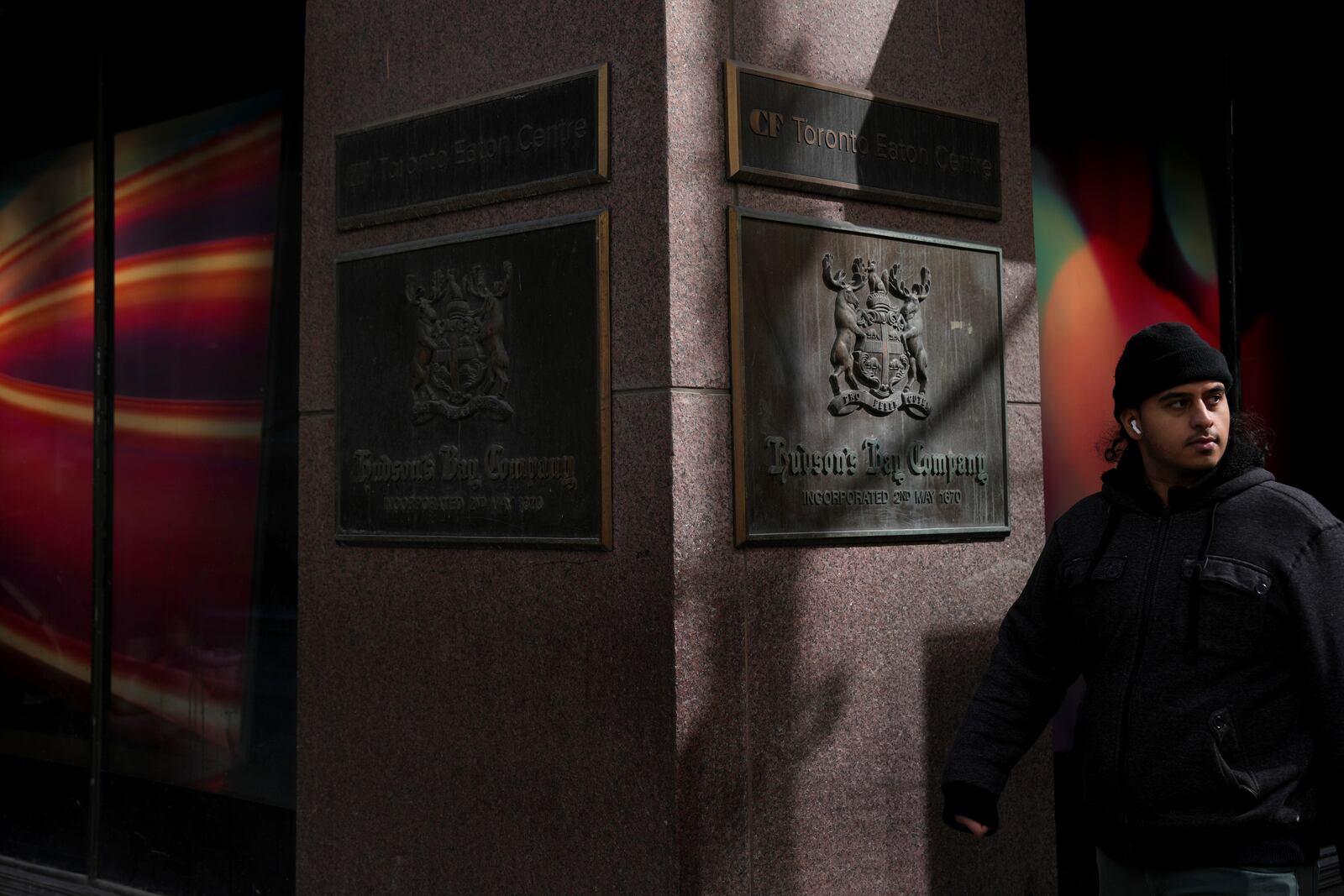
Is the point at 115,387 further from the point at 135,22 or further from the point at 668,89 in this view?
the point at 668,89

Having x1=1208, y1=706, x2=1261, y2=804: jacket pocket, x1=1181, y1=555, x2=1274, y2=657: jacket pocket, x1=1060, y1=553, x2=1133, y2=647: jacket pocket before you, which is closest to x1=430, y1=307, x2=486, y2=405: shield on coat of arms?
x1=1060, y1=553, x2=1133, y2=647: jacket pocket

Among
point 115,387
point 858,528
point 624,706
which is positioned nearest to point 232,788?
point 115,387

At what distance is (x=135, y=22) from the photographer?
7395 mm

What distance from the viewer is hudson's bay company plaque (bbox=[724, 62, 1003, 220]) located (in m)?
4.90

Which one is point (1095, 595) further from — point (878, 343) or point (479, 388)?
point (479, 388)

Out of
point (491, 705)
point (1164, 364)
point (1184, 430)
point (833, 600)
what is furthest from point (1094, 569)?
point (491, 705)

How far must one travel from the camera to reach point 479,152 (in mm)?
5250

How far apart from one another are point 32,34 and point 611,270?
4.64 m

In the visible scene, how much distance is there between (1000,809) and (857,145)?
2443 millimetres

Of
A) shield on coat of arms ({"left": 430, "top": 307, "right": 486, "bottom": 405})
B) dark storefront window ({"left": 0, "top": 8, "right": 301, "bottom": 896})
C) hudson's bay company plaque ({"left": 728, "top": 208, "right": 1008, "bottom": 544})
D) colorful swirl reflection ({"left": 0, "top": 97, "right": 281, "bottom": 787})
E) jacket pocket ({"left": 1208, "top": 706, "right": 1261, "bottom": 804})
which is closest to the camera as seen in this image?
jacket pocket ({"left": 1208, "top": 706, "right": 1261, "bottom": 804})

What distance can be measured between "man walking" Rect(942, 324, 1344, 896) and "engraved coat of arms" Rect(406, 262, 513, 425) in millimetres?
2133

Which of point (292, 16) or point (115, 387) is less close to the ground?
point (292, 16)

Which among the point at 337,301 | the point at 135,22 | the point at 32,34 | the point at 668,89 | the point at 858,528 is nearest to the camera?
the point at 668,89

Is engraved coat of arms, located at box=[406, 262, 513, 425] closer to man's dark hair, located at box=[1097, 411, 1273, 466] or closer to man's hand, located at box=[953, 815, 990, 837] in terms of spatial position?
man's dark hair, located at box=[1097, 411, 1273, 466]
